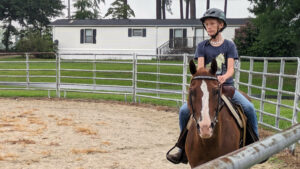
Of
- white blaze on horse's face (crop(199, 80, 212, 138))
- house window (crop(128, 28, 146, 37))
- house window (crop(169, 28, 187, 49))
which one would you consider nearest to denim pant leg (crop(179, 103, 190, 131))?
white blaze on horse's face (crop(199, 80, 212, 138))

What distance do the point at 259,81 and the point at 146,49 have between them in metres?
17.1

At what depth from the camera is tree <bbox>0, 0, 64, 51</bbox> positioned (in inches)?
1778

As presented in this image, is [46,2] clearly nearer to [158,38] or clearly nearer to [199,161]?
[158,38]

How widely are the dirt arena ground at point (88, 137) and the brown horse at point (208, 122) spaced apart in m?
2.51

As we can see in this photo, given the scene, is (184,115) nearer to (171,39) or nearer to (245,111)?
(245,111)

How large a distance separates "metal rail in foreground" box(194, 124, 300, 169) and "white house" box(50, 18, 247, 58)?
32.3 m

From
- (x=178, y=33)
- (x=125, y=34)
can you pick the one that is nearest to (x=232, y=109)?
(x=178, y=33)

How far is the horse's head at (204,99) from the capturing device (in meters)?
2.85

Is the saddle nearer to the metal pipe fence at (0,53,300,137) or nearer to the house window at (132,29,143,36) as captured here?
the metal pipe fence at (0,53,300,137)

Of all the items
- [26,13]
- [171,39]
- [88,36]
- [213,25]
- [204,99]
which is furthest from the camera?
[26,13]

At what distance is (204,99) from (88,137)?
17.4 feet

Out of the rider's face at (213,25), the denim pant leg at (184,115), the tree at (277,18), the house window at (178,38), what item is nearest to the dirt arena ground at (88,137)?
the denim pant leg at (184,115)

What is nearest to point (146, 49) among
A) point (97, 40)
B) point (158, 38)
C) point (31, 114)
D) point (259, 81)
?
point (158, 38)

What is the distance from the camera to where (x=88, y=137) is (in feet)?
25.8
